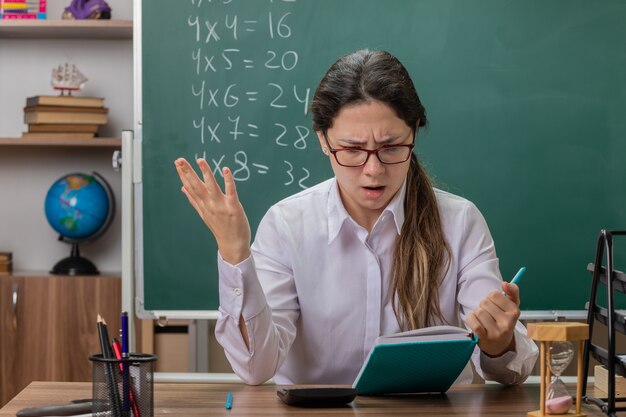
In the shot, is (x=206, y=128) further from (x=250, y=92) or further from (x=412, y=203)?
(x=412, y=203)

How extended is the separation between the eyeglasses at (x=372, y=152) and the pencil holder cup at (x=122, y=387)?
65 centimetres

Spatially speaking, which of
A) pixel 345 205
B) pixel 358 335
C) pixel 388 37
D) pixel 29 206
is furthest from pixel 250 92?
pixel 29 206

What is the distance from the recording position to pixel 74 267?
11.1 ft

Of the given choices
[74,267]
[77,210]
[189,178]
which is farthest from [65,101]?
[189,178]

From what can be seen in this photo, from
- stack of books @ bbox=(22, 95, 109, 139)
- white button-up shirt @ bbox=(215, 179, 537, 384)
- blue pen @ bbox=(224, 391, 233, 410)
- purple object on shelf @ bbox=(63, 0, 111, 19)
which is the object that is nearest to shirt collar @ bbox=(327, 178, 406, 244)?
white button-up shirt @ bbox=(215, 179, 537, 384)

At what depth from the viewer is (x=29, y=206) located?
3684 millimetres

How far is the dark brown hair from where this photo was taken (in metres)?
1.76

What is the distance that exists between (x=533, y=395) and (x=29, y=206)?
268 cm

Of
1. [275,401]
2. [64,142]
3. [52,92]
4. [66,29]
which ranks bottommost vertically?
[275,401]

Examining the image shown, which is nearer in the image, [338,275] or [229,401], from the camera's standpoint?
[229,401]

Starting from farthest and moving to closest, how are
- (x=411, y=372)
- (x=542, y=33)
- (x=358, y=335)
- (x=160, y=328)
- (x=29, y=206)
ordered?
(x=29, y=206)
(x=160, y=328)
(x=542, y=33)
(x=358, y=335)
(x=411, y=372)

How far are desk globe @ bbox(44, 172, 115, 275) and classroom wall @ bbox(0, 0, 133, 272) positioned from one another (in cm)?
20

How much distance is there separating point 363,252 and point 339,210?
0.35 ft

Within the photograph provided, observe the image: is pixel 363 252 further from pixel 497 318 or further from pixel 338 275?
pixel 497 318
